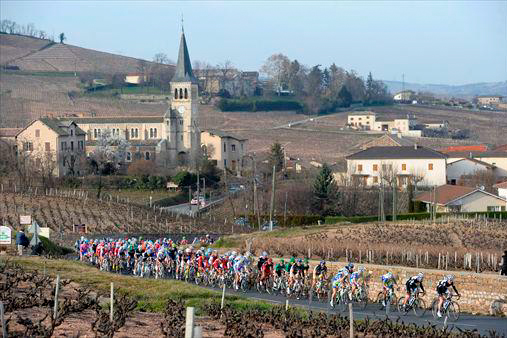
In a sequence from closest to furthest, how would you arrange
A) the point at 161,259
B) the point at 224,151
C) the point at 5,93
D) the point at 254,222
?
the point at 161,259
the point at 254,222
the point at 224,151
the point at 5,93

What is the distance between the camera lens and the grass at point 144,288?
928 inches

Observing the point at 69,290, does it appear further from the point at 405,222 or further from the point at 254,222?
the point at 254,222

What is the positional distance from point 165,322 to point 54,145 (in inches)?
2733

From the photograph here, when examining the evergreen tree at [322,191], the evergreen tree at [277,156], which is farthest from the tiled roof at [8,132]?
the evergreen tree at [322,191]

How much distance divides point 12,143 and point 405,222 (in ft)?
159

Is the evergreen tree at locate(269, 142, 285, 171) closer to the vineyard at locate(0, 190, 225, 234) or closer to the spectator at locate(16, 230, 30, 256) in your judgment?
the vineyard at locate(0, 190, 225, 234)

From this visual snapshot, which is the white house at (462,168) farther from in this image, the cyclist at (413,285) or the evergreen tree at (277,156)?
the cyclist at (413,285)

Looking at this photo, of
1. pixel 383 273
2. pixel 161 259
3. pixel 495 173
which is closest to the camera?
pixel 383 273

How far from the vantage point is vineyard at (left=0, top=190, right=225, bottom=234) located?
53750mm

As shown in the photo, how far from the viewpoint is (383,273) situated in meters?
27.6

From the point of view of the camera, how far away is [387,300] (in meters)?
24.9

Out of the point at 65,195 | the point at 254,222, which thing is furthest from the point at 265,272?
the point at 65,195

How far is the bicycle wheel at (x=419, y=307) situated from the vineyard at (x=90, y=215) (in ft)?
96.4

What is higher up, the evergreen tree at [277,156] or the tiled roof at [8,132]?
the tiled roof at [8,132]
